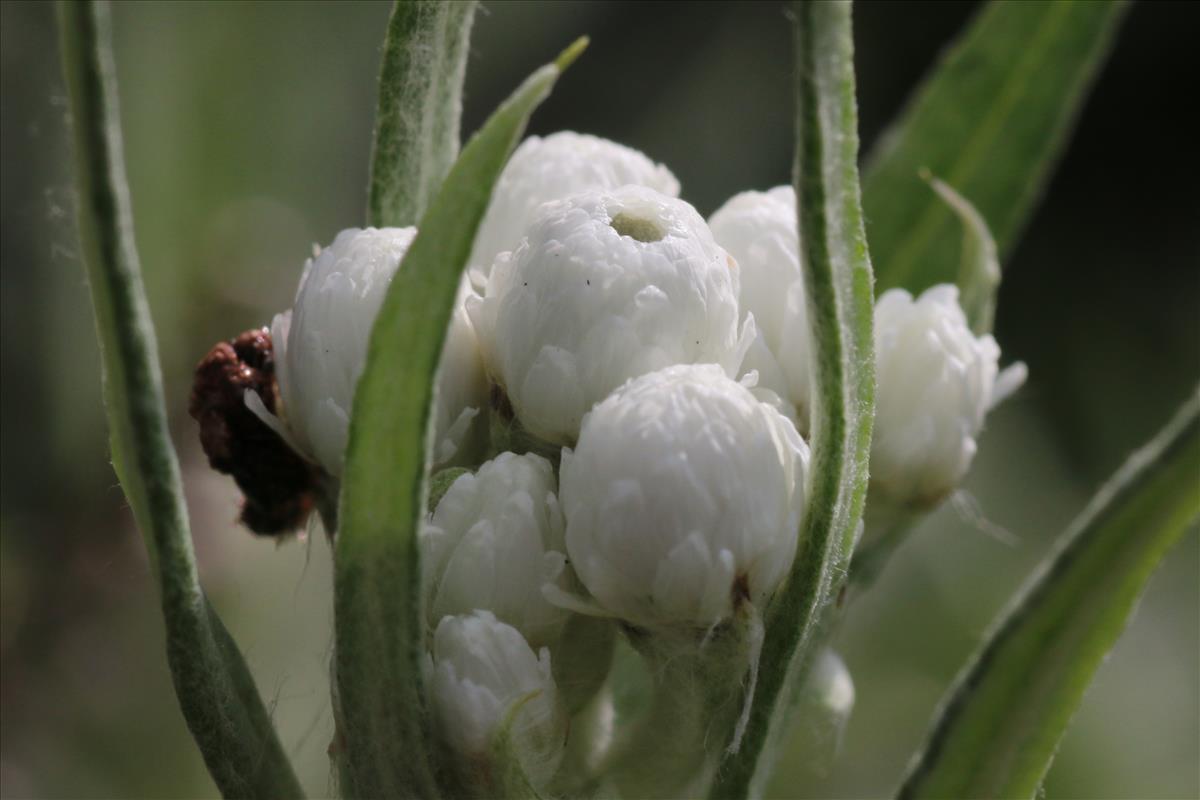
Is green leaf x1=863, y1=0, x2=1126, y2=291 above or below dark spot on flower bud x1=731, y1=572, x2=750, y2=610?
above

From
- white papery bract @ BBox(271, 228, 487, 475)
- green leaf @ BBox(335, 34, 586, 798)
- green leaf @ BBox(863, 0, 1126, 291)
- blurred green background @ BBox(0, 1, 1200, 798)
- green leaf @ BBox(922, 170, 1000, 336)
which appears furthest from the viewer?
blurred green background @ BBox(0, 1, 1200, 798)

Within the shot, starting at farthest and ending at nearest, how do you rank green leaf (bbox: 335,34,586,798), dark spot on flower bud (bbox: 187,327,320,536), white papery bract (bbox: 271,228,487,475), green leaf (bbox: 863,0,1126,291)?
green leaf (bbox: 863,0,1126,291) < dark spot on flower bud (bbox: 187,327,320,536) < white papery bract (bbox: 271,228,487,475) < green leaf (bbox: 335,34,586,798)

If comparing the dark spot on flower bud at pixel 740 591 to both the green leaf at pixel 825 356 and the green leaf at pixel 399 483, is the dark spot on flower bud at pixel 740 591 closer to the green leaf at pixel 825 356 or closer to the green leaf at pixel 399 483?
the green leaf at pixel 825 356

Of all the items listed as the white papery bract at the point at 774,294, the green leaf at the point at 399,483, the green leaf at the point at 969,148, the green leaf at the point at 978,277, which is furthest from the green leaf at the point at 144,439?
the green leaf at the point at 969,148

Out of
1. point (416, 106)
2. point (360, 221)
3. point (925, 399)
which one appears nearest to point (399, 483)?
point (416, 106)

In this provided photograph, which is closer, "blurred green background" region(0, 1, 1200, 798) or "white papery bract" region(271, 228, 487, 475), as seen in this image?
"white papery bract" region(271, 228, 487, 475)

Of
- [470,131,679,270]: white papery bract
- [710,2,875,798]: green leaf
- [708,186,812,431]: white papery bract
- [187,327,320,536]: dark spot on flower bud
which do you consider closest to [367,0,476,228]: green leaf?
[470,131,679,270]: white papery bract

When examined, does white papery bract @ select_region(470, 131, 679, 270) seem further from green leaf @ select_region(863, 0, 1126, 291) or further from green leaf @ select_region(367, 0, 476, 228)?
green leaf @ select_region(863, 0, 1126, 291)

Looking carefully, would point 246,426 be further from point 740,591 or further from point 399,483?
point 740,591
